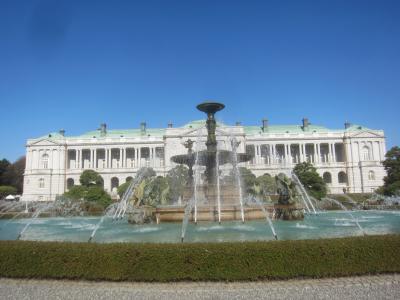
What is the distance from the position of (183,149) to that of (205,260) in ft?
223

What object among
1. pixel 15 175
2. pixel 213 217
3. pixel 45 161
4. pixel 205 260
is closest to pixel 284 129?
pixel 45 161

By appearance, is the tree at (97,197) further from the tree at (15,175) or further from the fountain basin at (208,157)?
the tree at (15,175)

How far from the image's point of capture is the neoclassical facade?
77.5 metres

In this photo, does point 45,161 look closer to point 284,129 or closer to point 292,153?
point 284,129

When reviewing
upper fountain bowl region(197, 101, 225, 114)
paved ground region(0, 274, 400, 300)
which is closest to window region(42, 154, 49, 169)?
upper fountain bowl region(197, 101, 225, 114)

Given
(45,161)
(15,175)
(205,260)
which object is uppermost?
(45,161)

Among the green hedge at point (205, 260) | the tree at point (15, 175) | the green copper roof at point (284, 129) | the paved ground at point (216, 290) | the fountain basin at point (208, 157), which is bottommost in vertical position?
the paved ground at point (216, 290)

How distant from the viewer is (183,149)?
7500 cm

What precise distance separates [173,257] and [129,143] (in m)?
77.7

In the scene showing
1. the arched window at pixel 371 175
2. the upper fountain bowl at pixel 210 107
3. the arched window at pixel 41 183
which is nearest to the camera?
the upper fountain bowl at pixel 210 107

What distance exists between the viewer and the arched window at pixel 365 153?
257 feet

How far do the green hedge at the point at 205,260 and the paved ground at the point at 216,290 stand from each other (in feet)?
0.60

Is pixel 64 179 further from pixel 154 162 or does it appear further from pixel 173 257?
pixel 173 257

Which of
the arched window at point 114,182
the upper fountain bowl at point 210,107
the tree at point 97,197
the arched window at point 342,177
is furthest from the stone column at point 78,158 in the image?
the upper fountain bowl at point 210,107
